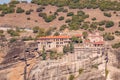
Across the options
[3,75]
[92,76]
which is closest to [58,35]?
[92,76]

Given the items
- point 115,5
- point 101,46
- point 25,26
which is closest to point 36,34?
point 25,26

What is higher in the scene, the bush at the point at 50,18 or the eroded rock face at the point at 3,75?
the bush at the point at 50,18

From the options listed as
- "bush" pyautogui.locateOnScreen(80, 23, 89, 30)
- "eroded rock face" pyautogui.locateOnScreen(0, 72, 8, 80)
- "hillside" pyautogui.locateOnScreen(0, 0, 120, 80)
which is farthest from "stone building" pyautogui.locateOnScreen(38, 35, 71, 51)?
"bush" pyautogui.locateOnScreen(80, 23, 89, 30)

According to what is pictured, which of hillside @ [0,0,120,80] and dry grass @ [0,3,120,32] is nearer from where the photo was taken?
hillside @ [0,0,120,80]

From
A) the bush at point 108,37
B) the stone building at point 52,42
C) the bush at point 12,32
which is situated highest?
the stone building at point 52,42

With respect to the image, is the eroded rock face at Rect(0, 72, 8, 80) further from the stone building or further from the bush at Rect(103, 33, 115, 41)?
the bush at Rect(103, 33, 115, 41)

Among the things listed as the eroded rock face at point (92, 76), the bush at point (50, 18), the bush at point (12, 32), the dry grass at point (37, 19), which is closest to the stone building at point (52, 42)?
→ the eroded rock face at point (92, 76)

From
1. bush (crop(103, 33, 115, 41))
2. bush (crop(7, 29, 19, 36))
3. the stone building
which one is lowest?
bush (crop(103, 33, 115, 41))

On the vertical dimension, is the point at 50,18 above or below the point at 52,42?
below

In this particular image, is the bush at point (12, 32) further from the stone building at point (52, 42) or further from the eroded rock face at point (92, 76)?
the eroded rock face at point (92, 76)

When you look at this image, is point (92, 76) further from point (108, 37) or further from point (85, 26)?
point (85, 26)

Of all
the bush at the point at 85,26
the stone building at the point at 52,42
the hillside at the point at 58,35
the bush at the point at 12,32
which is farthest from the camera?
the bush at the point at 85,26
